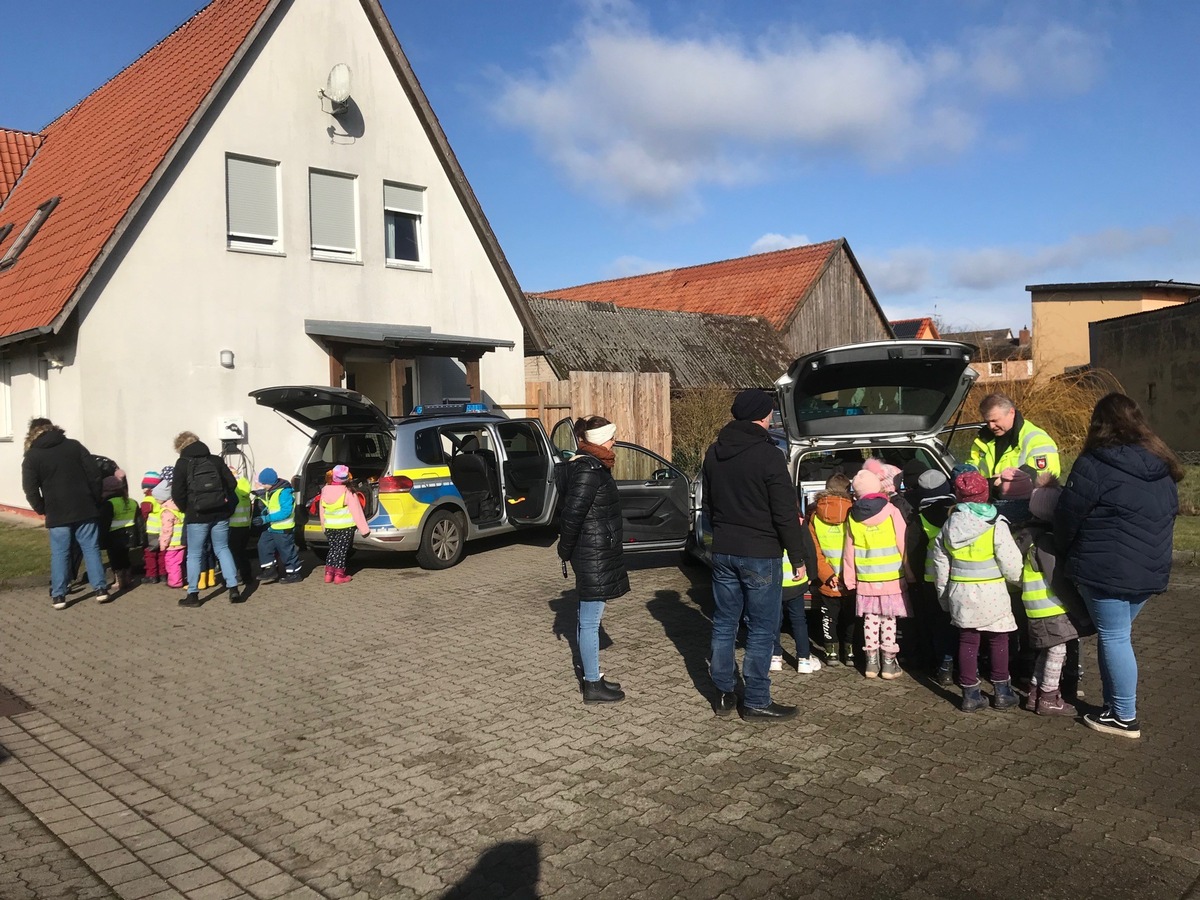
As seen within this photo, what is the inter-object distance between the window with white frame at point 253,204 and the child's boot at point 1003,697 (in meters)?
12.7

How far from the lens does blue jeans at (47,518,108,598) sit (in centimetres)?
931

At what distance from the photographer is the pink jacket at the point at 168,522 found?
998 centimetres

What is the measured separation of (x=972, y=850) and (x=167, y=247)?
44.2 ft

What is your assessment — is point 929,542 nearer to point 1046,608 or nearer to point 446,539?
point 1046,608

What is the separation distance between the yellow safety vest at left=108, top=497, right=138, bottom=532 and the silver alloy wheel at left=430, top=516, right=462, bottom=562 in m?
3.14

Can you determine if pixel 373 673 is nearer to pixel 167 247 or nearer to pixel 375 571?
pixel 375 571

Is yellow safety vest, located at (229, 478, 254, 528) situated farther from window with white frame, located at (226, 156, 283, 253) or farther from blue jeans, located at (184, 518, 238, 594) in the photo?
window with white frame, located at (226, 156, 283, 253)

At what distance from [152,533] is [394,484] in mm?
2591

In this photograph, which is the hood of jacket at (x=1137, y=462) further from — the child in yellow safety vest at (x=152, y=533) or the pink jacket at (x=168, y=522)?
the child in yellow safety vest at (x=152, y=533)

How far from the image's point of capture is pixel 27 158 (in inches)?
786

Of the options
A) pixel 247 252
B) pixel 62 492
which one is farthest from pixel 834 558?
pixel 247 252

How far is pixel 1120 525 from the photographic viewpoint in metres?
5.05

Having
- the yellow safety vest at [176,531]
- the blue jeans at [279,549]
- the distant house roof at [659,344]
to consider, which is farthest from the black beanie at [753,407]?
the distant house roof at [659,344]

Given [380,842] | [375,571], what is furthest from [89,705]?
[375,571]
